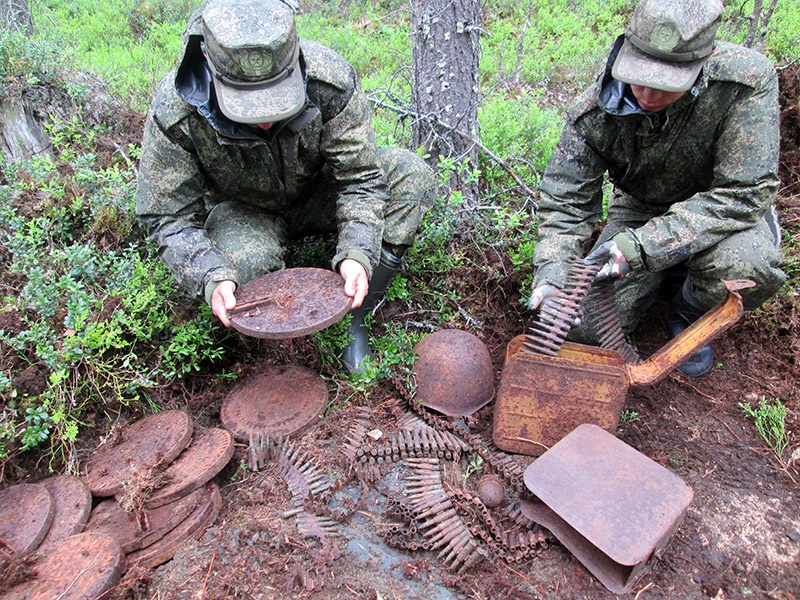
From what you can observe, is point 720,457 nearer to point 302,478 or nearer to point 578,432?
point 578,432

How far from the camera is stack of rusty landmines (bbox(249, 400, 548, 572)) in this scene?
2402mm

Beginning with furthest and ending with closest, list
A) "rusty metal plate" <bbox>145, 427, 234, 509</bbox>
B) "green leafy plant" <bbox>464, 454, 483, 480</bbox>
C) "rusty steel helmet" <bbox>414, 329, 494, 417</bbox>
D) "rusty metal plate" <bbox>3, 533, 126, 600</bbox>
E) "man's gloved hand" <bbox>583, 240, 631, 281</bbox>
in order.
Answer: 1. "rusty steel helmet" <bbox>414, 329, 494, 417</bbox>
2. "man's gloved hand" <bbox>583, 240, 631, 281</bbox>
3. "green leafy plant" <bbox>464, 454, 483, 480</bbox>
4. "rusty metal plate" <bbox>145, 427, 234, 509</bbox>
5. "rusty metal plate" <bbox>3, 533, 126, 600</bbox>

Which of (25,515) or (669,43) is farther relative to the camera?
(669,43)

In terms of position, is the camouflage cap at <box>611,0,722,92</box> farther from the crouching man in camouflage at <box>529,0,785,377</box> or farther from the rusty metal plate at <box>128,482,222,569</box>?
the rusty metal plate at <box>128,482,222,569</box>

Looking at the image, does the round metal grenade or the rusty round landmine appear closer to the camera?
the rusty round landmine

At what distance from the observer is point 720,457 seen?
9.57 ft

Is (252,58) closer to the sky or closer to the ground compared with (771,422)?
closer to the sky

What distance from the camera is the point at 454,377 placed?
3.16 meters

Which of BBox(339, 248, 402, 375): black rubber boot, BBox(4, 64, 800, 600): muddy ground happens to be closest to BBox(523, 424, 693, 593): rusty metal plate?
BBox(4, 64, 800, 600): muddy ground

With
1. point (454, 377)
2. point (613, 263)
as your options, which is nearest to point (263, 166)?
point (454, 377)

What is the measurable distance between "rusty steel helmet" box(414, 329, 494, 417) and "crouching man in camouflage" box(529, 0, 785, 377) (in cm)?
52

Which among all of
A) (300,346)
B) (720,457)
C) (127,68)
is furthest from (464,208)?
(127,68)

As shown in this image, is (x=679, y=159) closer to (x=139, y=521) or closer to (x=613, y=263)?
(x=613, y=263)

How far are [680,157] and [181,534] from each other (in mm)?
3290
